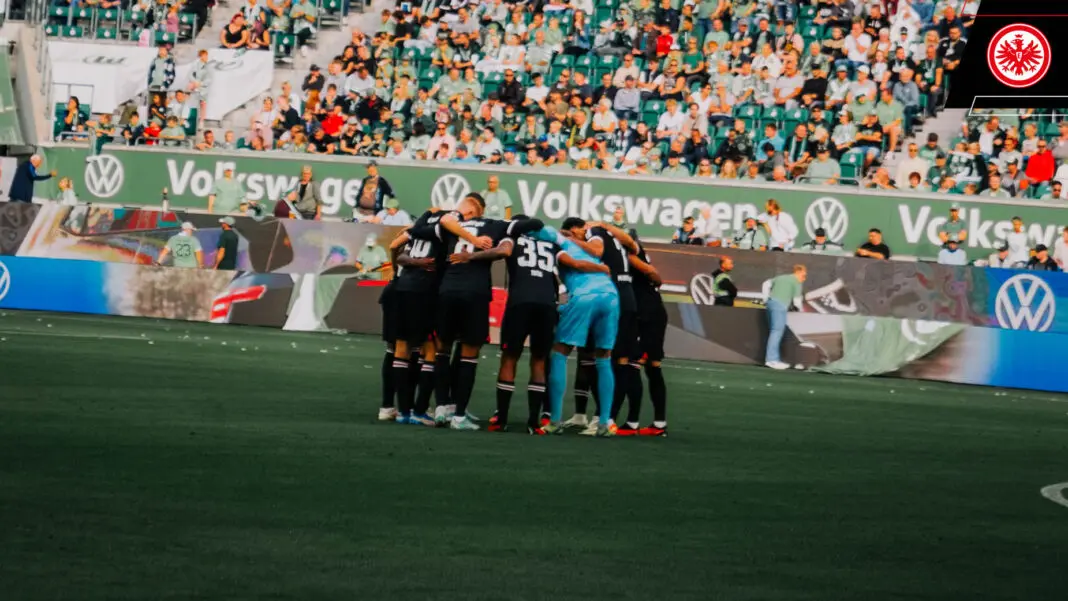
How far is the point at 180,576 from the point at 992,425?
1343 cm

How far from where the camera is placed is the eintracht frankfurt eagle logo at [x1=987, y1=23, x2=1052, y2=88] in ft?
53.9

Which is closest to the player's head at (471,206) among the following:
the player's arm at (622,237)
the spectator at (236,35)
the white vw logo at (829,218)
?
the player's arm at (622,237)

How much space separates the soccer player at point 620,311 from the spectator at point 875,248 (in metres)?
14.7

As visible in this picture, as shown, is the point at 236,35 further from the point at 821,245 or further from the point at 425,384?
the point at 425,384

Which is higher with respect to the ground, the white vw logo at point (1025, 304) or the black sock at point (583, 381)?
the black sock at point (583, 381)

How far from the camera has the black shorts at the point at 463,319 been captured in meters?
14.9

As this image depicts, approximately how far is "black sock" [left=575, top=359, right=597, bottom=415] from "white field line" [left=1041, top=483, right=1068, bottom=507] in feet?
13.7

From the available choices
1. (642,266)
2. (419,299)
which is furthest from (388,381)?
(642,266)

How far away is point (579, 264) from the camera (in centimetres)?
1534

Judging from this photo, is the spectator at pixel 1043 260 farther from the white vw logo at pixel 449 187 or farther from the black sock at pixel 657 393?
the black sock at pixel 657 393

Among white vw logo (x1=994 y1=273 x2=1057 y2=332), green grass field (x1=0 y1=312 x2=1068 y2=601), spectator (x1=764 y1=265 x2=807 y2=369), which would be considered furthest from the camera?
spectator (x1=764 y1=265 x2=807 y2=369)

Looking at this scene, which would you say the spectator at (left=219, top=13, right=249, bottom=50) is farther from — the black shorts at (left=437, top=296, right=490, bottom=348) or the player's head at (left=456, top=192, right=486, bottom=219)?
the black shorts at (left=437, top=296, right=490, bottom=348)

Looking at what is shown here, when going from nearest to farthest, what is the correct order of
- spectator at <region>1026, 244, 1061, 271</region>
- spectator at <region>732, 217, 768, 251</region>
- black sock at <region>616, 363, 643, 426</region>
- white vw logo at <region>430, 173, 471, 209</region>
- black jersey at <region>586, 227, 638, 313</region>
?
black jersey at <region>586, 227, 638, 313</region> < black sock at <region>616, 363, 643, 426</region> < spectator at <region>1026, 244, 1061, 271</region> < spectator at <region>732, 217, 768, 251</region> < white vw logo at <region>430, 173, 471, 209</region>

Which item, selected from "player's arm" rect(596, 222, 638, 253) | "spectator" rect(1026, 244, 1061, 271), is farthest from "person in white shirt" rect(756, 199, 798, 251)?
"player's arm" rect(596, 222, 638, 253)
